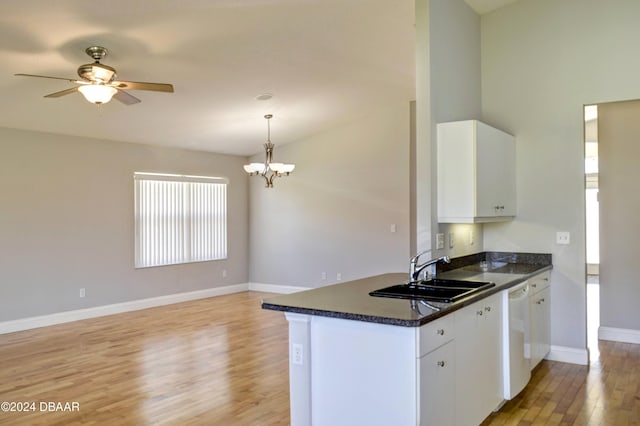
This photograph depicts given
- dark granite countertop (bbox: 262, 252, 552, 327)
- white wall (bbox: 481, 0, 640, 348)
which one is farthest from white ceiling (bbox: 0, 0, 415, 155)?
dark granite countertop (bbox: 262, 252, 552, 327)

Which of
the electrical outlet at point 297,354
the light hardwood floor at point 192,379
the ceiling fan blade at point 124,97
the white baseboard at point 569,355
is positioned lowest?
the light hardwood floor at point 192,379

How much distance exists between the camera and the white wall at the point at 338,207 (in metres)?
7.45

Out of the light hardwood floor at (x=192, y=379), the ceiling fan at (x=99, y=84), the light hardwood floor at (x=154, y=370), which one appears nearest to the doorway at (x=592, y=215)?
the light hardwood floor at (x=192, y=379)

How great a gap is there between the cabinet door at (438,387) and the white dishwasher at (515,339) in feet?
3.17

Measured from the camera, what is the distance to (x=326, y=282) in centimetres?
817

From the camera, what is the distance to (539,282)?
4.23 m

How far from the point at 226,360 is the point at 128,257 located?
3257 mm

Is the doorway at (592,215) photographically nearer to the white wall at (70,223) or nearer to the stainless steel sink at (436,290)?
the stainless steel sink at (436,290)

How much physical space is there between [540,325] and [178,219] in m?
5.74

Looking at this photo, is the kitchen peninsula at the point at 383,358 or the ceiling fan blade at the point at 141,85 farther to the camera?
the ceiling fan blade at the point at 141,85

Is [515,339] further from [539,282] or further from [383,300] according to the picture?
[383,300]

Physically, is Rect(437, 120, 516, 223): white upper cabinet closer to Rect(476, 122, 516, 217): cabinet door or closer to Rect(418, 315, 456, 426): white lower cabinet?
Rect(476, 122, 516, 217): cabinet door

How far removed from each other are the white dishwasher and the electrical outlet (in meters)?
1.61

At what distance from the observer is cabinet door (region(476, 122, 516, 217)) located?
3.83m
